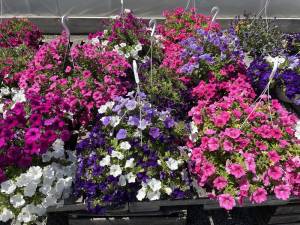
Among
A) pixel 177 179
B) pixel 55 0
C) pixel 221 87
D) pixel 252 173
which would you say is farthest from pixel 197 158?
pixel 55 0

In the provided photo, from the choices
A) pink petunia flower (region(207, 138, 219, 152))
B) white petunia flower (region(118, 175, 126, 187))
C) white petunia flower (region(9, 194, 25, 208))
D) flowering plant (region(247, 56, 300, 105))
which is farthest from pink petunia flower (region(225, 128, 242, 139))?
white petunia flower (region(9, 194, 25, 208))

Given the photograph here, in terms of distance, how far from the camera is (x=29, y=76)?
327cm

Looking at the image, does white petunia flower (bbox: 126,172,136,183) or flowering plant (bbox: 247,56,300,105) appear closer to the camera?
white petunia flower (bbox: 126,172,136,183)

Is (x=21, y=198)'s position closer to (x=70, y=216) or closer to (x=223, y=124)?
(x=70, y=216)

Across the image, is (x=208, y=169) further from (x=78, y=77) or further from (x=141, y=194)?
(x=78, y=77)

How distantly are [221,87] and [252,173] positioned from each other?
109cm

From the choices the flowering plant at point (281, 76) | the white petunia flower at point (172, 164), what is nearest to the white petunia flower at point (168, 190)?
the white petunia flower at point (172, 164)

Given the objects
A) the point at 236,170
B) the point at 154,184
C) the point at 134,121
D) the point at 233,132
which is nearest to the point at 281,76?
the point at 233,132

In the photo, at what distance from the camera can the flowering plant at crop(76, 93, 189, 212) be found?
2555 millimetres

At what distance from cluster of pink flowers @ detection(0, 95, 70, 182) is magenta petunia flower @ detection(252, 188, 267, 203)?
1.47m

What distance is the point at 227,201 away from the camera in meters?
2.52

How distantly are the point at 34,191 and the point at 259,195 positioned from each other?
1624 millimetres

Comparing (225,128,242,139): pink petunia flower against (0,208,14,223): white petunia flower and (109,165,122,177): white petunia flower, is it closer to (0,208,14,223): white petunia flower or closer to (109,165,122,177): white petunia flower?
(109,165,122,177): white petunia flower

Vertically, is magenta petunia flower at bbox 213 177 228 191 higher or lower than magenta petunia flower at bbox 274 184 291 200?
higher
